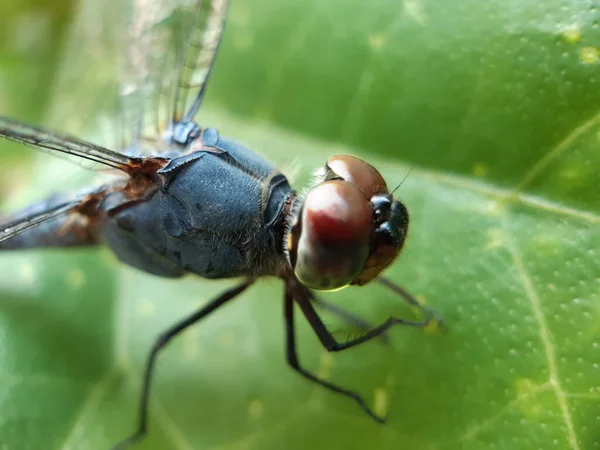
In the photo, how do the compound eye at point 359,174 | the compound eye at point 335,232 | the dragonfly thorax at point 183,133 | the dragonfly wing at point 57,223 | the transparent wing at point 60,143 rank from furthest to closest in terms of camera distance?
1. the dragonfly wing at point 57,223
2. the dragonfly thorax at point 183,133
3. the transparent wing at point 60,143
4. the compound eye at point 359,174
5. the compound eye at point 335,232

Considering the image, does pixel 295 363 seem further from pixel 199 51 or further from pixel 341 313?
pixel 199 51

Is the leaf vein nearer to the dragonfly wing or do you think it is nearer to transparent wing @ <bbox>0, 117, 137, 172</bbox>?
transparent wing @ <bbox>0, 117, 137, 172</bbox>

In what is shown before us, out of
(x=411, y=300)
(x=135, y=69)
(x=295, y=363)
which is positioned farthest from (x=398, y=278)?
(x=135, y=69)

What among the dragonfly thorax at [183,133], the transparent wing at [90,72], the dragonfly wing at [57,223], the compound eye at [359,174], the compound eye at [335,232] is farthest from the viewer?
the transparent wing at [90,72]

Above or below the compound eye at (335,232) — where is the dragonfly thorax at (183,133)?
below

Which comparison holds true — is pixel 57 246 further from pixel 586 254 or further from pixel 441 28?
pixel 586 254

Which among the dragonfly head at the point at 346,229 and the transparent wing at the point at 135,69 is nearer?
the dragonfly head at the point at 346,229

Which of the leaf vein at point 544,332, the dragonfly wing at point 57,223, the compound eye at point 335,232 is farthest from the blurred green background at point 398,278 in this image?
the compound eye at point 335,232

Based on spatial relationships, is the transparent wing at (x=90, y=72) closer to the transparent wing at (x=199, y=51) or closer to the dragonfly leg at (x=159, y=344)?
the transparent wing at (x=199, y=51)
